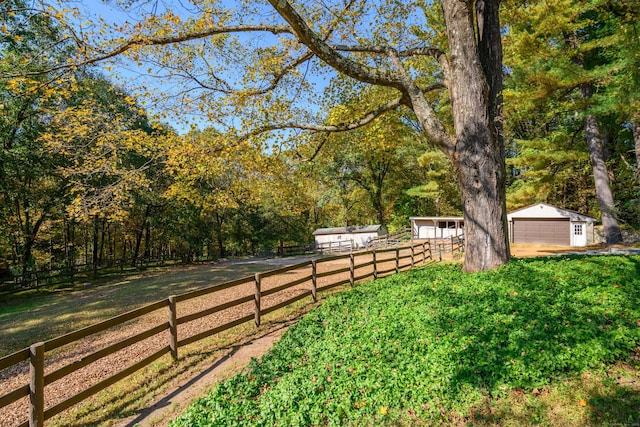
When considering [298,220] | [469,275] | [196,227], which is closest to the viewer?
[469,275]

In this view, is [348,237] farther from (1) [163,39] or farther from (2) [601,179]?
(1) [163,39]

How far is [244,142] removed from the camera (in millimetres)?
8688

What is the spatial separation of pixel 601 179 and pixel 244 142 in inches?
718

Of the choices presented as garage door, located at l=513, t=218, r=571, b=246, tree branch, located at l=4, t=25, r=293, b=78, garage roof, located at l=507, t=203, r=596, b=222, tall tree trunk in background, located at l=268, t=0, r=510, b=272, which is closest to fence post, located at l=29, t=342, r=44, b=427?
tree branch, located at l=4, t=25, r=293, b=78

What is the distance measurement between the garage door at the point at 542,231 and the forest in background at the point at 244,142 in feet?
12.9

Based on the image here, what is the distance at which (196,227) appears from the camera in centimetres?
3112

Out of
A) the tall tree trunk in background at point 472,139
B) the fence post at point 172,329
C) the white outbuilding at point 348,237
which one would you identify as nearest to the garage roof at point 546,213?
the white outbuilding at point 348,237

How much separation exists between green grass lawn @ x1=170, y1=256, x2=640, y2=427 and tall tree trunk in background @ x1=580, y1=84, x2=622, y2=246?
14562 mm

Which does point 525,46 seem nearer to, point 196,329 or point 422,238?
point 196,329

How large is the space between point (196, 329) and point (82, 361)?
296cm

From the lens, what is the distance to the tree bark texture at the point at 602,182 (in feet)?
52.9

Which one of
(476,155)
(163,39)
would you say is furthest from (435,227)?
(163,39)

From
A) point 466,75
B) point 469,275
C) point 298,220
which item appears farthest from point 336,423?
point 298,220

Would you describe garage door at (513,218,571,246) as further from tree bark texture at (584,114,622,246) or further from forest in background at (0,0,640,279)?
tree bark texture at (584,114,622,246)
